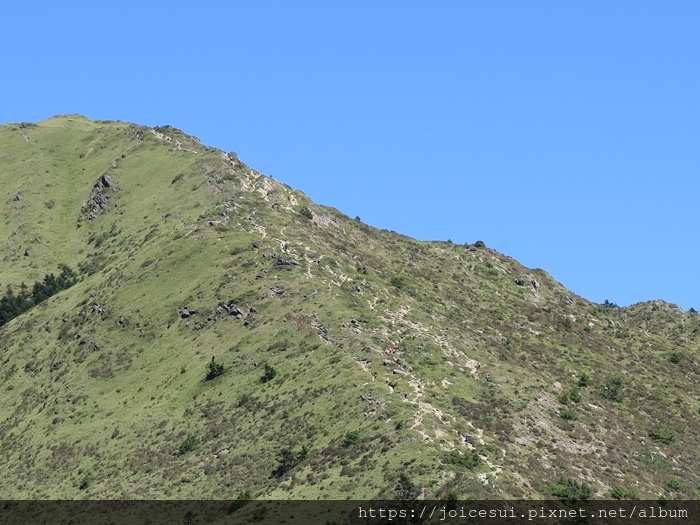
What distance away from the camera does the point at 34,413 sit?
150m

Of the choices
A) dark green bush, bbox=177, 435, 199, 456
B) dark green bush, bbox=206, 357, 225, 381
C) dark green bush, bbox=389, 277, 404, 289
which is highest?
dark green bush, bbox=389, 277, 404, 289

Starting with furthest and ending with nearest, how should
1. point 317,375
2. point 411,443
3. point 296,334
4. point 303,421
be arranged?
point 296,334 → point 317,375 → point 303,421 → point 411,443

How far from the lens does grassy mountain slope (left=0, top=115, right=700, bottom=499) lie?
114500mm

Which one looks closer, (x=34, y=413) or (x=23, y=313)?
(x=34, y=413)

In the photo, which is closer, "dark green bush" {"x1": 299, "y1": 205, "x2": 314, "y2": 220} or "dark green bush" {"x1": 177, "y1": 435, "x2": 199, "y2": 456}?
"dark green bush" {"x1": 177, "y1": 435, "x2": 199, "y2": 456}

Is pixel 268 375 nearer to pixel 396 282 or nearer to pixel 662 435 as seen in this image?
pixel 396 282

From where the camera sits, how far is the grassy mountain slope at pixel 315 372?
114 meters

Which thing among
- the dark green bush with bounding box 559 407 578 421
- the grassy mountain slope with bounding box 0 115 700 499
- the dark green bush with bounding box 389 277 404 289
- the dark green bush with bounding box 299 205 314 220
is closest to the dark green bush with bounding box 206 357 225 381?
the grassy mountain slope with bounding box 0 115 700 499

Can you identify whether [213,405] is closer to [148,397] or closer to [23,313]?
[148,397]

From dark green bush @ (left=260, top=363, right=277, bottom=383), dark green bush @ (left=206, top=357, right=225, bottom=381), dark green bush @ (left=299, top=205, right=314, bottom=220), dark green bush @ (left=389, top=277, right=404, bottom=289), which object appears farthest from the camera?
dark green bush @ (left=299, top=205, right=314, bottom=220)

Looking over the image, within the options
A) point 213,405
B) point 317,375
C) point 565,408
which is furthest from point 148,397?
point 565,408

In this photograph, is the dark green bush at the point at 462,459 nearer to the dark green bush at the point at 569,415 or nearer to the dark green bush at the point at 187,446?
the dark green bush at the point at 569,415

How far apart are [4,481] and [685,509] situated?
7947 centimetres

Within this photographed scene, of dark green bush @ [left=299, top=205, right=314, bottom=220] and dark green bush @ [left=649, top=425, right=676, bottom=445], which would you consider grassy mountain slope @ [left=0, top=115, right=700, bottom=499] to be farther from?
dark green bush @ [left=649, top=425, right=676, bottom=445]
